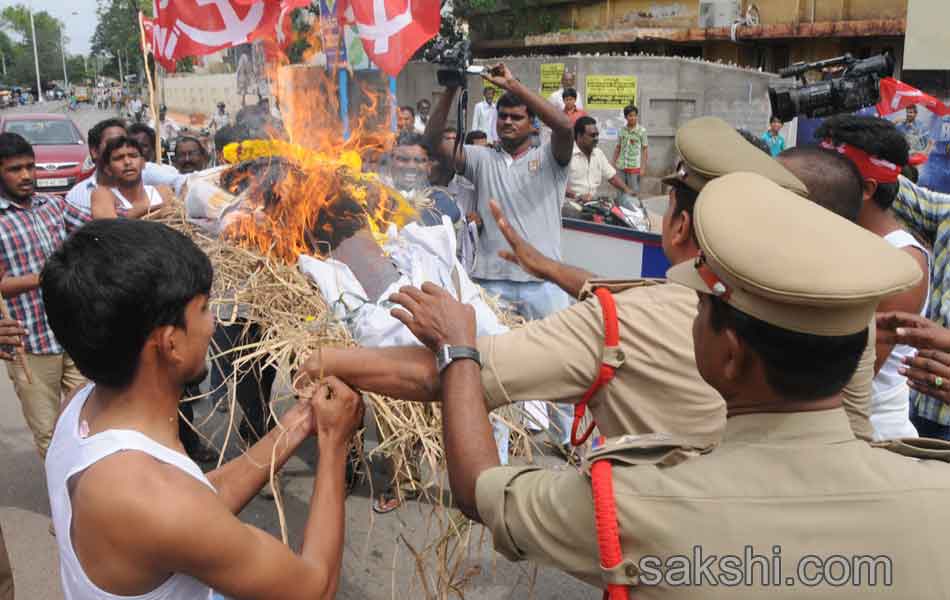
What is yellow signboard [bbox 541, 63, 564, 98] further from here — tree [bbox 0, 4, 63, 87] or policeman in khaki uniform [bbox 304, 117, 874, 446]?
tree [bbox 0, 4, 63, 87]

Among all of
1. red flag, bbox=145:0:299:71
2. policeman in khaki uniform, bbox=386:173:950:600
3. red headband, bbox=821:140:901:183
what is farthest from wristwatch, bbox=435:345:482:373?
red flag, bbox=145:0:299:71

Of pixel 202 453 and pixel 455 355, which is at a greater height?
pixel 455 355

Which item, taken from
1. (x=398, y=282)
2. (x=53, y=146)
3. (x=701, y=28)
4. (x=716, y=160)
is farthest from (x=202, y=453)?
(x=701, y=28)

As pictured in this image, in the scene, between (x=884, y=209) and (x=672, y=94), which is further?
(x=672, y=94)

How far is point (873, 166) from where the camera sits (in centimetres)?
283

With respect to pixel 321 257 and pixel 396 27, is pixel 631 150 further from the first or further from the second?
pixel 321 257

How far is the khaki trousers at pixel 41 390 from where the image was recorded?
4039 millimetres

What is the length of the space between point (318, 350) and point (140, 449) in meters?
0.73

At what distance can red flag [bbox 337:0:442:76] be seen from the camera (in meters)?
5.86

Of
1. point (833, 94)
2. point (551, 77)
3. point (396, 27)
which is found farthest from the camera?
point (551, 77)

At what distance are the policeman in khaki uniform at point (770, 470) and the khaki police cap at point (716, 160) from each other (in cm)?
60

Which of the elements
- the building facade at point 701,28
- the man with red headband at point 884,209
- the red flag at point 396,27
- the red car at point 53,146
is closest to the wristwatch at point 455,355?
the man with red headband at point 884,209

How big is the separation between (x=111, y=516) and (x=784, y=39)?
2052 centimetres

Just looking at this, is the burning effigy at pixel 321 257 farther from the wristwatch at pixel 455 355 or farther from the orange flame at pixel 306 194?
the wristwatch at pixel 455 355
